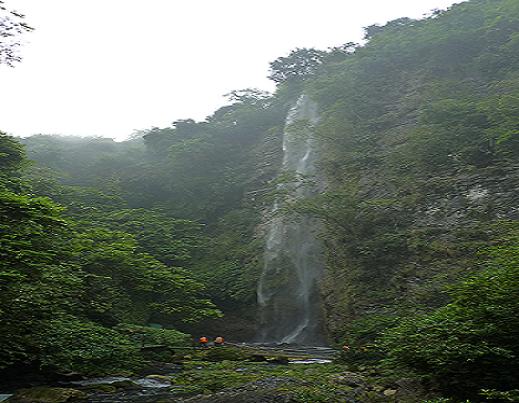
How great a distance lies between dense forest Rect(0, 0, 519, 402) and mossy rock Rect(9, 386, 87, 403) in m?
0.43

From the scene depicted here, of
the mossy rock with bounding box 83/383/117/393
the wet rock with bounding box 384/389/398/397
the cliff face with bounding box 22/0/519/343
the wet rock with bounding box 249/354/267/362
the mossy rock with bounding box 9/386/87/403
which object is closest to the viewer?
the wet rock with bounding box 384/389/398/397

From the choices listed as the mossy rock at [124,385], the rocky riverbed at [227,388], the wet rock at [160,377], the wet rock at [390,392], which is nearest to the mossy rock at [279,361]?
the rocky riverbed at [227,388]

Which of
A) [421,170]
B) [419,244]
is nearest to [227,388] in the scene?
[419,244]

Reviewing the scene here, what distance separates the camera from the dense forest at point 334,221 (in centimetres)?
477

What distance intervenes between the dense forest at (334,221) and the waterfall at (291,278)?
1.53 ft

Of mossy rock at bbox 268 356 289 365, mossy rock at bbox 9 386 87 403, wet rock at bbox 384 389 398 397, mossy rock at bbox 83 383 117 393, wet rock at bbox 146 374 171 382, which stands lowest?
mossy rock at bbox 268 356 289 365

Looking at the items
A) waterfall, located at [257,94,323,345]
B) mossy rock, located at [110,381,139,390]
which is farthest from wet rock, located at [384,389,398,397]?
waterfall, located at [257,94,323,345]

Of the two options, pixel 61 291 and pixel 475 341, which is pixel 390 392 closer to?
pixel 475 341

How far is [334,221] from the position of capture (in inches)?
551

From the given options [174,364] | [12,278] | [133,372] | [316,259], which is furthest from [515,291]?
[316,259]

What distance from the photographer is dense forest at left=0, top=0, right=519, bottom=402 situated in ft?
15.6

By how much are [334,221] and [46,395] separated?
10.1 meters

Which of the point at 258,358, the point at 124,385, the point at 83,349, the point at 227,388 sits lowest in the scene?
the point at 258,358

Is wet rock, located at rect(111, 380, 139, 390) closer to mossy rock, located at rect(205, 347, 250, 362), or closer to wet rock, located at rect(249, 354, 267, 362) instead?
mossy rock, located at rect(205, 347, 250, 362)
